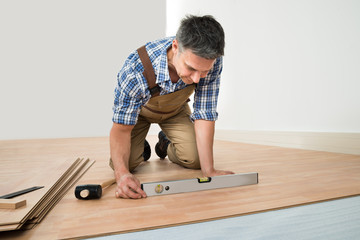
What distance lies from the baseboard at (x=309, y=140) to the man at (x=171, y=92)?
1417 mm

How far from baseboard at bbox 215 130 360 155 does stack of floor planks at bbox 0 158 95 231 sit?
2.07 m

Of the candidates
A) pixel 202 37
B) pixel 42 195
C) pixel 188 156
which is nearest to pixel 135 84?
pixel 202 37

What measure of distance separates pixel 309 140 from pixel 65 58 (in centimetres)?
391

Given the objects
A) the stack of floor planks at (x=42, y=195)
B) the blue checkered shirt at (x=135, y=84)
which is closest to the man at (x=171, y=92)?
the blue checkered shirt at (x=135, y=84)

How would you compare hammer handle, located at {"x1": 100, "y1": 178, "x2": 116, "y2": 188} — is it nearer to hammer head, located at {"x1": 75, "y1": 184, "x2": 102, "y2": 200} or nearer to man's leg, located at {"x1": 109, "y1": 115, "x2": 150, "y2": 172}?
hammer head, located at {"x1": 75, "y1": 184, "x2": 102, "y2": 200}

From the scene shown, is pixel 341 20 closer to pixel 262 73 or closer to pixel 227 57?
pixel 262 73

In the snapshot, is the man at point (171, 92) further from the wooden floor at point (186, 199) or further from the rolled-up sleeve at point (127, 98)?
the wooden floor at point (186, 199)

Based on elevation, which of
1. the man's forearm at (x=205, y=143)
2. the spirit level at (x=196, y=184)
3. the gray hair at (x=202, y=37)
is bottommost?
the spirit level at (x=196, y=184)

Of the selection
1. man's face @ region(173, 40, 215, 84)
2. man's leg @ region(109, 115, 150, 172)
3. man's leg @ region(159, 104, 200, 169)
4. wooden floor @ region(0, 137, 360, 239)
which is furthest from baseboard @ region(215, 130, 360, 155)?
man's face @ region(173, 40, 215, 84)

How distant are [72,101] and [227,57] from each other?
2.68m

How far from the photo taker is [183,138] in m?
1.96

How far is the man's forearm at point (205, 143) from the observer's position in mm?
1570

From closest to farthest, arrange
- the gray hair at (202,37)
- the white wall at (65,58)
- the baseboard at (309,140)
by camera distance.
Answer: the gray hair at (202,37) < the baseboard at (309,140) < the white wall at (65,58)

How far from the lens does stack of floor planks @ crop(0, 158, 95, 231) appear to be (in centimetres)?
88
